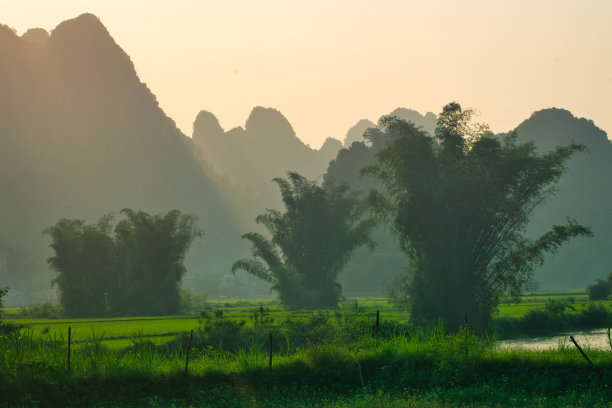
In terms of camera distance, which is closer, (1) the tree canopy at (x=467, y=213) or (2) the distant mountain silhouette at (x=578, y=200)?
(1) the tree canopy at (x=467, y=213)

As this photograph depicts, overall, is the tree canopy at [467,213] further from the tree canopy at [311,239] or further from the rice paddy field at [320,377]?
the tree canopy at [311,239]

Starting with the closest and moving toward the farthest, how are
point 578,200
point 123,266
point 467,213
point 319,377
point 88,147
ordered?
point 319,377 → point 467,213 → point 123,266 → point 578,200 → point 88,147

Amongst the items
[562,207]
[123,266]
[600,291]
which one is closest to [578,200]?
[562,207]

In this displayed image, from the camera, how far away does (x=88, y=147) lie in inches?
5497

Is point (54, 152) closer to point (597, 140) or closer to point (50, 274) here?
point (50, 274)

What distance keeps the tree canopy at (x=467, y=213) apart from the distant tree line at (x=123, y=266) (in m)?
19.9

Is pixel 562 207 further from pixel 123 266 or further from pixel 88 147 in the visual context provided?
pixel 88 147

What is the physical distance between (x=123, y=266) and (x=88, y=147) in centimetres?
10528

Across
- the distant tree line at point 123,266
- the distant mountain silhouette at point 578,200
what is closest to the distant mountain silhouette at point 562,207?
the distant mountain silhouette at point 578,200

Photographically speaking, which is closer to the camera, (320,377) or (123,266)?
(320,377)

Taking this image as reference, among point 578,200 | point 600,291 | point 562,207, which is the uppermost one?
point 578,200

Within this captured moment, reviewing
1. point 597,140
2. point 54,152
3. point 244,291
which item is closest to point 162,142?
point 54,152

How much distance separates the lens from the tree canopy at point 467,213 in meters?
25.7

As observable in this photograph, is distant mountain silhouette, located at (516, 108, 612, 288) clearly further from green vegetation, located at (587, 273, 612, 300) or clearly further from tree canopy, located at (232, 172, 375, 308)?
tree canopy, located at (232, 172, 375, 308)
